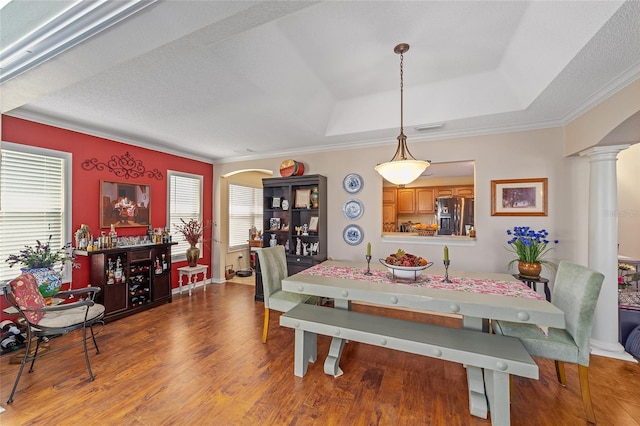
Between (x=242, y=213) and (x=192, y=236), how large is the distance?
1.63 metres

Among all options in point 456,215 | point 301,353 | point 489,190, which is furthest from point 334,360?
point 456,215

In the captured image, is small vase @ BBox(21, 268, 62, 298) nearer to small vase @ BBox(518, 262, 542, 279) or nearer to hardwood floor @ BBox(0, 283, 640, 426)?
hardwood floor @ BBox(0, 283, 640, 426)

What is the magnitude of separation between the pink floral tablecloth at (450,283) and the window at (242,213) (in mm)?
3607

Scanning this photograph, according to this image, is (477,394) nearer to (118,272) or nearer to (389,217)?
(118,272)

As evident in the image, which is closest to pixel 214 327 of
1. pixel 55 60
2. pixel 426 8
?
pixel 55 60

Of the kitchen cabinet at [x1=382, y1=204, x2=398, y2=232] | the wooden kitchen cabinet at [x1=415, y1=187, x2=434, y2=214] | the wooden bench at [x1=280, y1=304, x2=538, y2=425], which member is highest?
the wooden kitchen cabinet at [x1=415, y1=187, x2=434, y2=214]

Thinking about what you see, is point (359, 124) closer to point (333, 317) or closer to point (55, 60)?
point (333, 317)

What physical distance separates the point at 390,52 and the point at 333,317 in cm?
235

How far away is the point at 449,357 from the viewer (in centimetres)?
175

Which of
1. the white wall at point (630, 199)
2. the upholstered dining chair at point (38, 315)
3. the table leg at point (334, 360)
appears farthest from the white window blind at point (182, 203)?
the white wall at point (630, 199)

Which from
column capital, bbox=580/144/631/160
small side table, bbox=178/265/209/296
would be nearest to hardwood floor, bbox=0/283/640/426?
small side table, bbox=178/265/209/296

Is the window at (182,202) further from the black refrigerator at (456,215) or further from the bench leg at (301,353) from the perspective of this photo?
the black refrigerator at (456,215)

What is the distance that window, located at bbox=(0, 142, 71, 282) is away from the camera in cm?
273

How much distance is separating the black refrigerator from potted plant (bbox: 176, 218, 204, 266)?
5.02 meters
